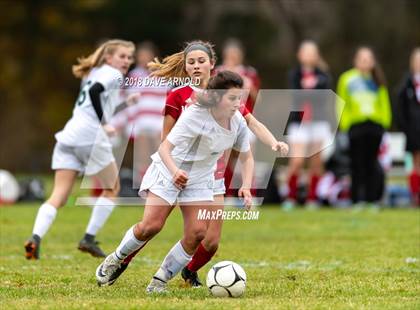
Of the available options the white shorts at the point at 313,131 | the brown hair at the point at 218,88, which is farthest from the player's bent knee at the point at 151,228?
the white shorts at the point at 313,131

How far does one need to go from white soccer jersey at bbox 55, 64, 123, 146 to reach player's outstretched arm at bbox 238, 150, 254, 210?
2507mm

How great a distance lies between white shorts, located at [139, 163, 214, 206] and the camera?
6500mm

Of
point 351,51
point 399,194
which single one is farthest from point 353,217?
point 351,51

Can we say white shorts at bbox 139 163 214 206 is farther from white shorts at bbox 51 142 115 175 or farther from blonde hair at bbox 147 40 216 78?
white shorts at bbox 51 142 115 175

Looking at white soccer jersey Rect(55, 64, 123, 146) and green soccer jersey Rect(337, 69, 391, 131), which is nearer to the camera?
white soccer jersey Rect(55, 64, 123, 146)

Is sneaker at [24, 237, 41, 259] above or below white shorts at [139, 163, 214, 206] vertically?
below

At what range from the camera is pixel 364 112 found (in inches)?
571

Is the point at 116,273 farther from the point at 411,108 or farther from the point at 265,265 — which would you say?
the point at 411,108

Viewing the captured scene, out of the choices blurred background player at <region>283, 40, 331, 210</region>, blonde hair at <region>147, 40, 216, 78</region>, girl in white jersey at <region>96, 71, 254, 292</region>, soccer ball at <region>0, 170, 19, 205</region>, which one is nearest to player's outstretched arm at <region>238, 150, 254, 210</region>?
girl in white jersey at <region>96, 71, 254, 292</region>

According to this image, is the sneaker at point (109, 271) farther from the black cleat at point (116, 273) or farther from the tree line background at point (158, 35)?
the tree line background at point (158, 35)

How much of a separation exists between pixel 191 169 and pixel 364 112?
8.26m

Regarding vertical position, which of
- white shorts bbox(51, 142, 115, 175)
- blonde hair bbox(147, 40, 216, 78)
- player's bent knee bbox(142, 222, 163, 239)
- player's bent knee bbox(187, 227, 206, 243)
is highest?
blonde hair bbox(147, 40, 216, 78)

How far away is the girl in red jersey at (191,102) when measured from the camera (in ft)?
22.2

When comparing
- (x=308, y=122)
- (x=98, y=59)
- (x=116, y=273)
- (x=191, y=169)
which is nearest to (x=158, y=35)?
(x=308, y=122)
